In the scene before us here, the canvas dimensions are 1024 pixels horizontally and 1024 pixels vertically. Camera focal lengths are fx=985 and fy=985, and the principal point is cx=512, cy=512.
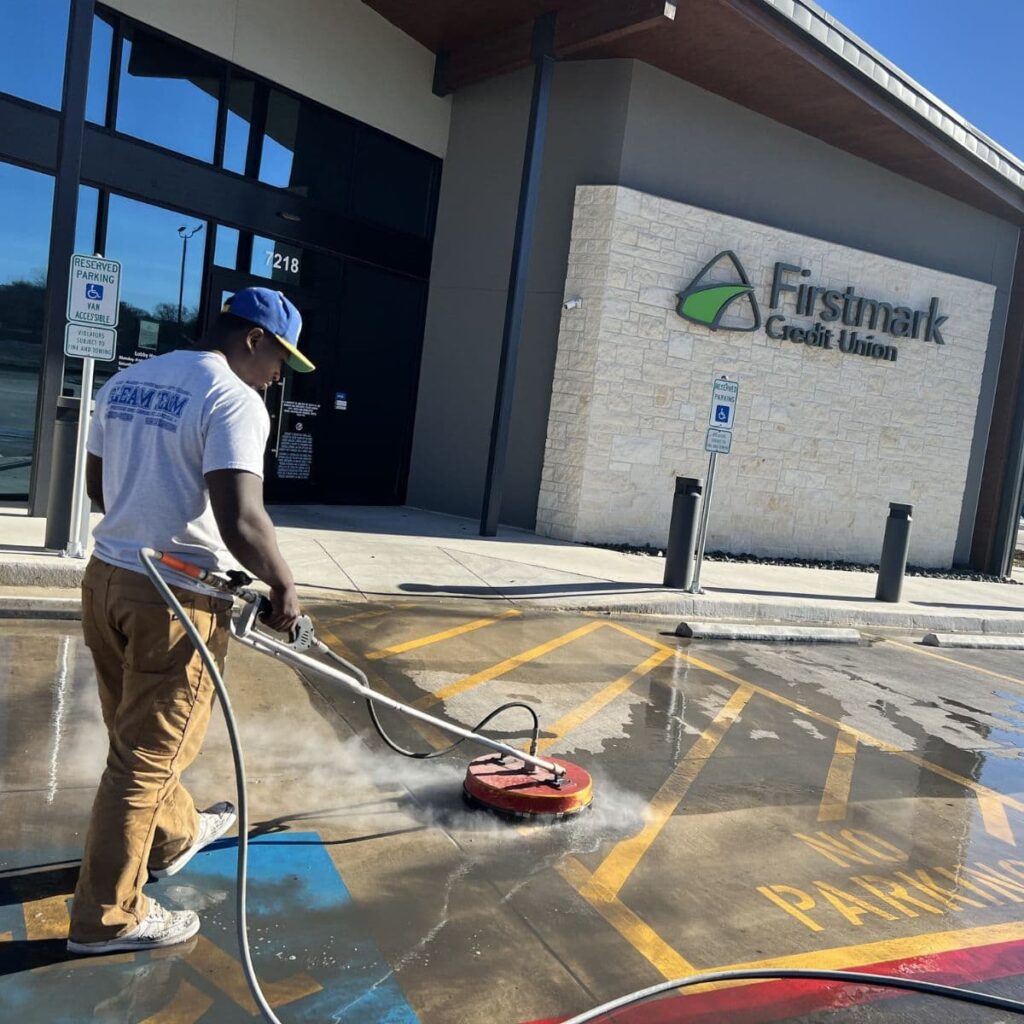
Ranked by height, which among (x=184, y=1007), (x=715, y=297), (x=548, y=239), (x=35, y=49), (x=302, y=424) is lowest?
(x=184, y=1007)

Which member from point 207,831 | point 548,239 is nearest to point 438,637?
point 207,831

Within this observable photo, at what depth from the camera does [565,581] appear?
34.3 feet

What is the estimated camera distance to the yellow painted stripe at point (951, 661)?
9.17 metres

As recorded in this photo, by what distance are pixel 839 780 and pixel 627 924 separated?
2.39m

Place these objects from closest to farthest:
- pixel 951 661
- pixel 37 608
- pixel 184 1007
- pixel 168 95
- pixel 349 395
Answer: pixel 184 1007
pixel 37 608
pixel 951 661
pixel 168 95
pixel 349 395

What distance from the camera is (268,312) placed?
127 inches

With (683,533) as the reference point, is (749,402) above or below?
above

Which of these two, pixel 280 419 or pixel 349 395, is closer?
pixel 280 419

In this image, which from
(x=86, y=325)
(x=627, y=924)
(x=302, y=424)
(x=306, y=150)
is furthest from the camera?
(x=302, y=424)

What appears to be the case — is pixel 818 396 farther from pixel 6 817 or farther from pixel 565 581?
pixel 6 817

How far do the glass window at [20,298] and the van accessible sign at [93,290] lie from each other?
2.92 meters

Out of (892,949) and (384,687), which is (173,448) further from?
(384,687)

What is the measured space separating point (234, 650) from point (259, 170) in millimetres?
8263

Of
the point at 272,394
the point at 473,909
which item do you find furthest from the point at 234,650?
the point at 272,394
